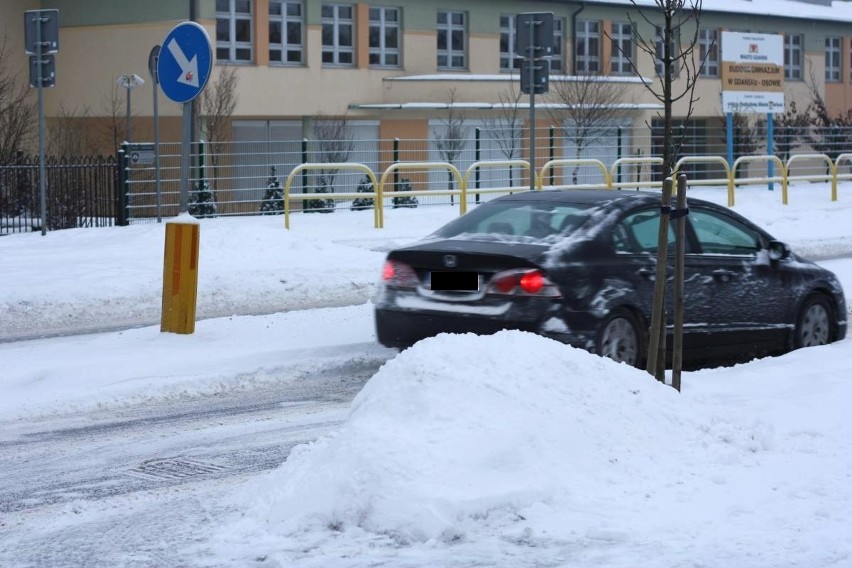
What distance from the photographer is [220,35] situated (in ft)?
113

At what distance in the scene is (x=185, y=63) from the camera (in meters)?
11.4

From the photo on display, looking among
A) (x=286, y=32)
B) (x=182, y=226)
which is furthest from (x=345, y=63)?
(x=182, y=226)

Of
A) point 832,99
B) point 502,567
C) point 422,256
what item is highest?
point 832,99

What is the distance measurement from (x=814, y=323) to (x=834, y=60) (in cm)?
4198

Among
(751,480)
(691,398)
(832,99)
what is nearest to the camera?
(751,480)

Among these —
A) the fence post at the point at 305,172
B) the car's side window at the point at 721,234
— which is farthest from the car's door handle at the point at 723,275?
the fence post at the point at 305,172

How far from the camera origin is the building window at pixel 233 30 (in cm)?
3456

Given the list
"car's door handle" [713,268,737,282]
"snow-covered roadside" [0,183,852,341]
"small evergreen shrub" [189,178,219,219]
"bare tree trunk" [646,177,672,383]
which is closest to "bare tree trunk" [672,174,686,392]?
"bare tree trunk" [646,177,672,383]

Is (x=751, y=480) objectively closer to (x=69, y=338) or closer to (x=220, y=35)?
(x=69, y=338)

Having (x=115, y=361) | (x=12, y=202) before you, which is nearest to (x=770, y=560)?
(x=115, y=361)

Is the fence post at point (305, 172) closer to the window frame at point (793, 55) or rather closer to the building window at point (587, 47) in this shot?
the building window at point (587, 47)

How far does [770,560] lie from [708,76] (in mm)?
42125

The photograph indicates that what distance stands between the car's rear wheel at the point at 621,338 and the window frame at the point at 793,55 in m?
40.5

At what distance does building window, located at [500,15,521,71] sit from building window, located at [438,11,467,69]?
54.4 inches
